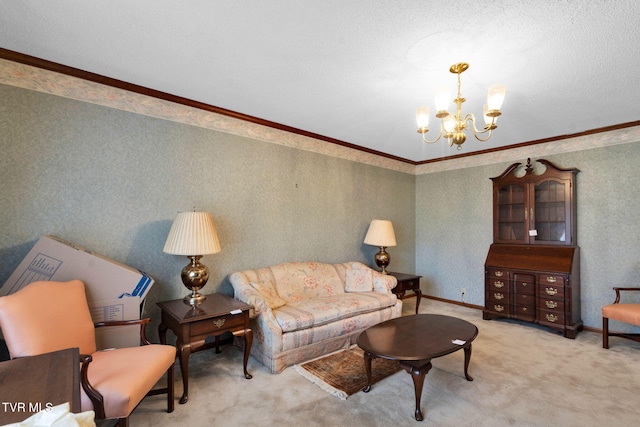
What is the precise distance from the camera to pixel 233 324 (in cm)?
261

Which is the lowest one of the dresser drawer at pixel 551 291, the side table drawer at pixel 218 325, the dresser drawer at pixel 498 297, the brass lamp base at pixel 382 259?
the dresser drawer at pixel 498 297

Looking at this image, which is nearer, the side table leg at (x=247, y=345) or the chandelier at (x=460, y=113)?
the chandelier at (x=460, y=113)

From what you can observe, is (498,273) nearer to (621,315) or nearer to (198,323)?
(621,315)

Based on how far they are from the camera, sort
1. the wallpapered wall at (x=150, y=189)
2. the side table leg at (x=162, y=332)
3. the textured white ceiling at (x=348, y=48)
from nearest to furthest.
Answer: the textured white ceiling at (x=348, y=48) < the wallpapered wall at (x=150, y=189) < the side table leg at (x=162, y=332)

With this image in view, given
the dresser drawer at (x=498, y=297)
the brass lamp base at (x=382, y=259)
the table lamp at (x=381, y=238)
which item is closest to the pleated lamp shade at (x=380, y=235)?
the table lamp at (x=381, y=238)

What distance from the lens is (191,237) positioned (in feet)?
8.56

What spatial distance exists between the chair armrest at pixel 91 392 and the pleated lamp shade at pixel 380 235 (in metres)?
3.49

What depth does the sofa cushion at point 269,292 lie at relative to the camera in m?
3.13

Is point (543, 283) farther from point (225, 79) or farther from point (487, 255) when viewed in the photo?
point (225, 79)

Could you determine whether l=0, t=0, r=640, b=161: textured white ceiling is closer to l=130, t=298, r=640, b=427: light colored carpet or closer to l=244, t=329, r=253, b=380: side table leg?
l=244, t=329, r=253, b=380: side table leg

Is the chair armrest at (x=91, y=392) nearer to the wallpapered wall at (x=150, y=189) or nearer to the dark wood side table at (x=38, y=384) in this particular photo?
the dark wood side table at (x=38, y=384)

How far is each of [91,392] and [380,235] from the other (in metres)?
3.58

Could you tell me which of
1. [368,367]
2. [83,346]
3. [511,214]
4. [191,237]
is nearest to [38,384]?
[83,346]

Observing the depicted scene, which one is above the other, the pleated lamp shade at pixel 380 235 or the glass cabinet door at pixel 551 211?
the glass cabinet door at pixel 551 211
